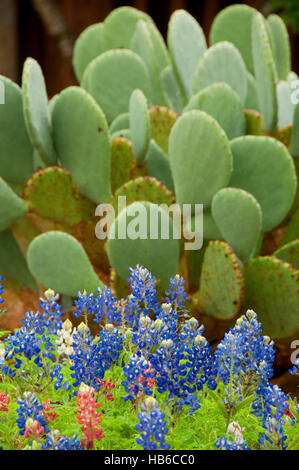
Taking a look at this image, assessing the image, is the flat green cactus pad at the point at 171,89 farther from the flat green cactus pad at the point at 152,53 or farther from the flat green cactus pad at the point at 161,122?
the flat green cactus pad at the point at 161,122

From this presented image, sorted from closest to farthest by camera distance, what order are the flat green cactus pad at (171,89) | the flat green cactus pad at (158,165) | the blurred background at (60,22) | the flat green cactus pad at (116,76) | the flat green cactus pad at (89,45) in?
the flat green cactus pad at (158,165) → the flat green cactus pad at (116,76) → the flat green cactus pad at (171,89) → the flat green cactus pad at (89,45) → the blurred background at (60,22)

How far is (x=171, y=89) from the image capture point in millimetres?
2646

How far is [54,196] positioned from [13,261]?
0.25 metres

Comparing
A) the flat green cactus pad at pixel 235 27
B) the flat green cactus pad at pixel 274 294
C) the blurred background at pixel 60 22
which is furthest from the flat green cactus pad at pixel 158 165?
the blurred background at pixel 60 22

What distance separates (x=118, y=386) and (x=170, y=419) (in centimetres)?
15

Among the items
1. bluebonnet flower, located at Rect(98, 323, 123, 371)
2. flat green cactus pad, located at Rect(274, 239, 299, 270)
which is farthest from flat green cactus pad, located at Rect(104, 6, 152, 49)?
bluebonnet flower, located at Rect(98, 323, 123, 371)

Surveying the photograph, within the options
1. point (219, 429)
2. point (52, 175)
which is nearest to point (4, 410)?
point (219, 429)

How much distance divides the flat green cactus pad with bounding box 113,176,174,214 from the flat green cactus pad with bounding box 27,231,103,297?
0.19 m

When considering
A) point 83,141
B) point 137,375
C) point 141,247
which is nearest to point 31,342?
point 137,375

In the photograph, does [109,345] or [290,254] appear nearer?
[109,345]

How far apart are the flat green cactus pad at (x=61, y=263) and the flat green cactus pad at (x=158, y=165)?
44cm

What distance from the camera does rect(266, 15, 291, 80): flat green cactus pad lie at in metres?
2.67

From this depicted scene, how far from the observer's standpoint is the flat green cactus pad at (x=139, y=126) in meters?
1.86

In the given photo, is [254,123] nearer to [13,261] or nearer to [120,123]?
[120,123]
